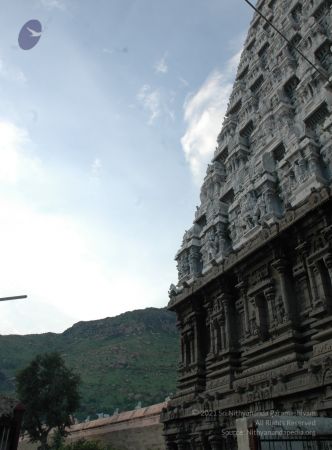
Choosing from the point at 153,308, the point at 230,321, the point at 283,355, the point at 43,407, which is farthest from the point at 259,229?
the point at 153,308

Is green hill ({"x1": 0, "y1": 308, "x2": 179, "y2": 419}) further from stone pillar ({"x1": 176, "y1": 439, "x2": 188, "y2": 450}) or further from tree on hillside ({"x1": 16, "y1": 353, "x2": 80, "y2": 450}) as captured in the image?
stone pillar ({"x1": 176, "y1": 439, "x2": 188, "y2": 450})

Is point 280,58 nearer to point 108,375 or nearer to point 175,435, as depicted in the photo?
point 175,435

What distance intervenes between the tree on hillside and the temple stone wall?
3.32m

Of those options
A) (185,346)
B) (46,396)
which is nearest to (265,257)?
(185,346)

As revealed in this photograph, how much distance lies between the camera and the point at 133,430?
1296 inches

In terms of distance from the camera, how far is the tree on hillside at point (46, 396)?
38.1 m

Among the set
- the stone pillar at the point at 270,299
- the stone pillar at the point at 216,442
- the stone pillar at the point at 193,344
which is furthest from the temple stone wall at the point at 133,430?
the stone pillar at the point at 270,299

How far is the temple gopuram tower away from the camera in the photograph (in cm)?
1900

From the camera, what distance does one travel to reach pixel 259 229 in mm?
24609

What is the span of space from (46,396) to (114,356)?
58.1 metres

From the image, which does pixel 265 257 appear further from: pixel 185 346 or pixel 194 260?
pixel 185 346

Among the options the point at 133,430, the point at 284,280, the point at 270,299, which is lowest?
the point at 133,430

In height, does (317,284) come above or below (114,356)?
below

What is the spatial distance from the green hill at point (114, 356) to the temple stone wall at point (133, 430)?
25.6 meters
